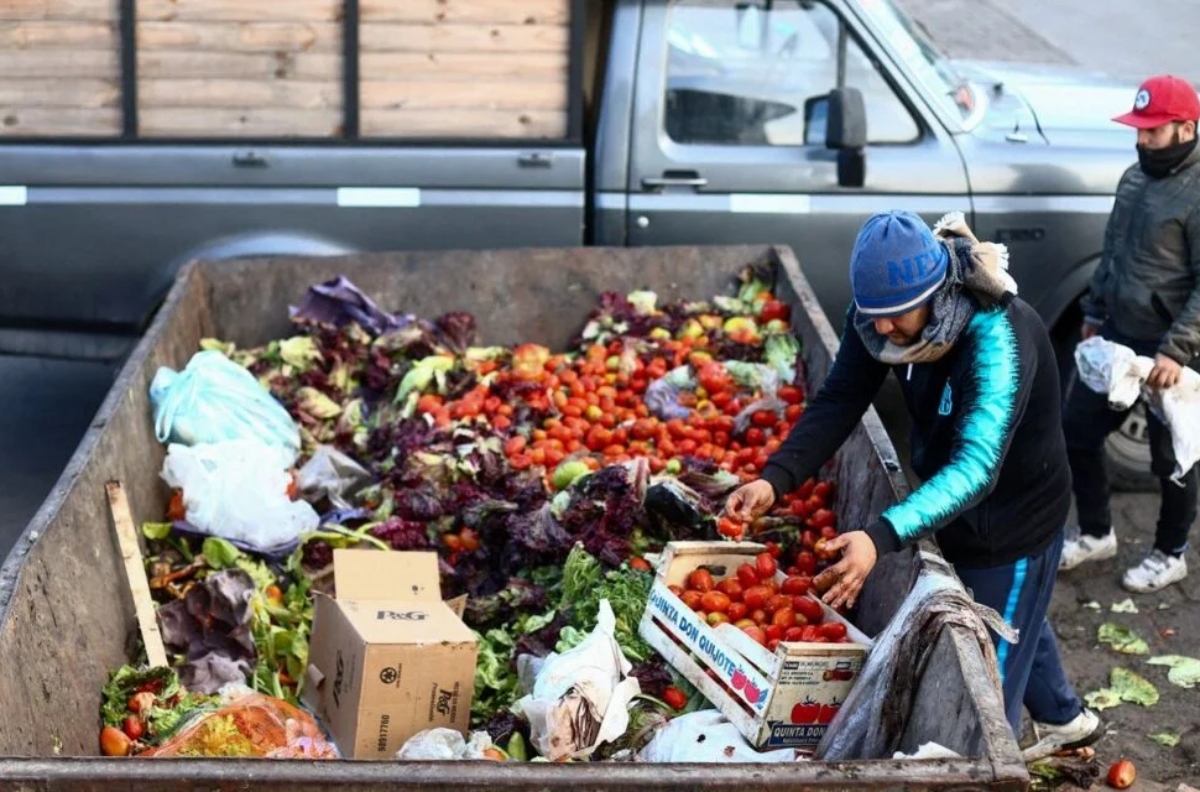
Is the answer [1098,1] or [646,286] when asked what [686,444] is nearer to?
[646,286]

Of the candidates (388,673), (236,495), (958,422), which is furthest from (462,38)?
(958,422)

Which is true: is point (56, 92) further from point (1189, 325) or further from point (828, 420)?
point (1189, 325)

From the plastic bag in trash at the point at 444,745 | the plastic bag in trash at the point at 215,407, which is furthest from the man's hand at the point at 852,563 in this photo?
the plastic bag in trash at the point at 215,407

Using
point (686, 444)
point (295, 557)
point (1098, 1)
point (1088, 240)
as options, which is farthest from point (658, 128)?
point (1098, 1)

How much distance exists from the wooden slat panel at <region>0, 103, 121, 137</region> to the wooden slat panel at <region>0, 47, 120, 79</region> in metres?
0.16

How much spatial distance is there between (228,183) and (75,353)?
1.17m

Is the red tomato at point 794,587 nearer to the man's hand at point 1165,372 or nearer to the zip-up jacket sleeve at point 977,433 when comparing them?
the zip-up jacket sleeve at point 977,433

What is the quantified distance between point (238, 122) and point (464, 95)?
3.50 ft

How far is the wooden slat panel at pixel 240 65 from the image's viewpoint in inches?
277

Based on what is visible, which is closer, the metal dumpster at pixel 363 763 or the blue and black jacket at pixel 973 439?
the metal dumpster at pixel 363 763

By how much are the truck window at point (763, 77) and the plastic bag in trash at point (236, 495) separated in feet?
8.55

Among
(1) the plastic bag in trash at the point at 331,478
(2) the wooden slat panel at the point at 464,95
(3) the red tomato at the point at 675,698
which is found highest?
(2) the wooden slat panel at the point at 464,95

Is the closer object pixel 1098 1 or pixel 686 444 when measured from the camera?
pixel 686 444

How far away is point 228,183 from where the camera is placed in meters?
7.13
